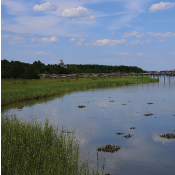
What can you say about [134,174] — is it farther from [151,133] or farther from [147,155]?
[151,133]

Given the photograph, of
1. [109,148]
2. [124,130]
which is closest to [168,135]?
[124,130]

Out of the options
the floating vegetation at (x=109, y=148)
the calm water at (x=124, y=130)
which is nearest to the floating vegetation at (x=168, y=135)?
the calm water at (x=124, y=130)

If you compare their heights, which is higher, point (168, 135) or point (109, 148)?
point (168, 135)

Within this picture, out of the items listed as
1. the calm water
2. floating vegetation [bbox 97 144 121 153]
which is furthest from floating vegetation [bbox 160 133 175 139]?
floating vegetation [bbox 97 144 121 153]

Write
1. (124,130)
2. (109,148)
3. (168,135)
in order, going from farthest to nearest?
(124,130) → (168,135) → (109,148)

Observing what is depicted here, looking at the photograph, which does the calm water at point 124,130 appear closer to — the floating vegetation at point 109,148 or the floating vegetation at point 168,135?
the floating vegetation at point 109,148

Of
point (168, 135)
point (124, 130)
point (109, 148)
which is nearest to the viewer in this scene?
point (109, 148)

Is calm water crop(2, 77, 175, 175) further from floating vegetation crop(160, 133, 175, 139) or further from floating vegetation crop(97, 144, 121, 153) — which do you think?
floating vegetation crop(160, 133, 175, 139)

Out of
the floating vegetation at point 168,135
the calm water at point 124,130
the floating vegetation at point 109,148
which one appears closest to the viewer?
the calm water at point 124,130

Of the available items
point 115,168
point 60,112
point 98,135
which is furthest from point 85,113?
point 115,168

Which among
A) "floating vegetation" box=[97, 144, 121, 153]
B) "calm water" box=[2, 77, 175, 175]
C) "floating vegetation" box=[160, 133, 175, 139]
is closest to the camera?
"calm water" box=[2, 77, 175, 175]

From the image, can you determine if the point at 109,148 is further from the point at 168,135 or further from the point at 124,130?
the point at 168,135

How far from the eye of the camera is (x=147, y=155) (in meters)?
15.8

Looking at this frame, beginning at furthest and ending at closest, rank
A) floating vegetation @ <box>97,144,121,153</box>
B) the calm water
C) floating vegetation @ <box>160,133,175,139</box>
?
floating vegetation @ <box>160,133,175,139</box> → floating vegetation @ <box>97,144,121,153</box> → the calm water
